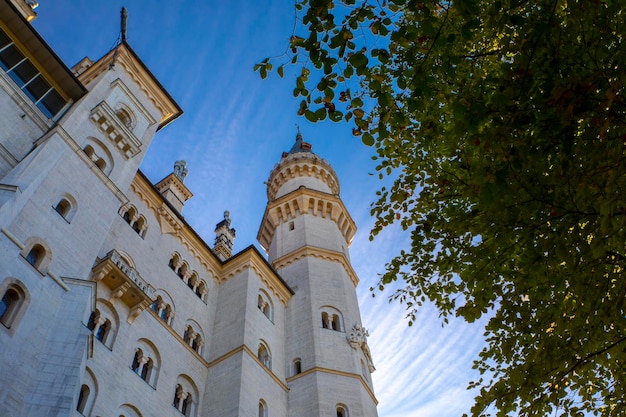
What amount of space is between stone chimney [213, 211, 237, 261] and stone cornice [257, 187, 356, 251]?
27.2 feet

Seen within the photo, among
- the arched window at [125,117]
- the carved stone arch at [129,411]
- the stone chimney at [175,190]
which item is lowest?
the carved stone arch at [129,411]

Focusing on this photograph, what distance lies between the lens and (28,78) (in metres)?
19.8

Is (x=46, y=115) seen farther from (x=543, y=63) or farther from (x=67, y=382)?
(x=543, y=63)

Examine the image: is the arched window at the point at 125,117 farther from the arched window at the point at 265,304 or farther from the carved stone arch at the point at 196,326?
the arched window at the point at 265,304

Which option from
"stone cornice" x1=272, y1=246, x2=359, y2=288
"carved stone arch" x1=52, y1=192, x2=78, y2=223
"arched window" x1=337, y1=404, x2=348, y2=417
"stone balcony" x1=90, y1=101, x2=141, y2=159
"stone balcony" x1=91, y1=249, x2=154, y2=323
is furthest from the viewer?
"stone cornice" x1=272, y1=246, x2=359, y2=288

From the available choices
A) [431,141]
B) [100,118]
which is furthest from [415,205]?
[100,118]

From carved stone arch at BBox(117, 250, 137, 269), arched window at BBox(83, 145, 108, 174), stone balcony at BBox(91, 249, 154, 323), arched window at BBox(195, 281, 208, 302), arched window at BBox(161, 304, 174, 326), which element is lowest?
stone balcony at BBox(91, 249, 154, 323)

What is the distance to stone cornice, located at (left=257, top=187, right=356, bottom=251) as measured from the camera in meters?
37.7

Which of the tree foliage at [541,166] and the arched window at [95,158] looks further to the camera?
the arched window at [95,158]

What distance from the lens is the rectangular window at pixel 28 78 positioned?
755 inches

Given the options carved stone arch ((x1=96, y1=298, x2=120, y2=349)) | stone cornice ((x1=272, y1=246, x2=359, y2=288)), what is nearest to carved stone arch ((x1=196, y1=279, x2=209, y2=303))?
carved stone arch ((x1=96, y1=298, x2=120, y2=349))

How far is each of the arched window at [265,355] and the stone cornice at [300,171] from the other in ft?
57.0

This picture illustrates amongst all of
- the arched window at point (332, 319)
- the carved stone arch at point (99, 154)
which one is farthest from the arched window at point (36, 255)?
the arched window at point (332, 319)

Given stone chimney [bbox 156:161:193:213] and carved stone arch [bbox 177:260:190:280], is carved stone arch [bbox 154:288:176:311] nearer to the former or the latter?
carved stone arch [bbox 177:260:190:280]
